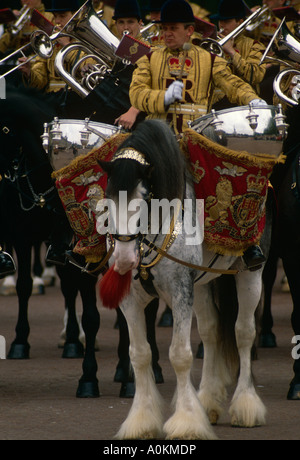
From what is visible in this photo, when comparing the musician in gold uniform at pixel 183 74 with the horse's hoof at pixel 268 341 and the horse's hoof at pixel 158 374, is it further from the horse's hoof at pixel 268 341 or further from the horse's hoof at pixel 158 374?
the horse's hoof at pixel 268 341

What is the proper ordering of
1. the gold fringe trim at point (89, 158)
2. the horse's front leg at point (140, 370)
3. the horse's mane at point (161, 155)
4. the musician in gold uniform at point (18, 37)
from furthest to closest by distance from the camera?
1. the musician in gold uniform at point (18, 37)
2. the gold fringe trim at point (89, 158)
3. the horse's front leg at point (140, 370)
4. the horse's mane at point (161, 155)

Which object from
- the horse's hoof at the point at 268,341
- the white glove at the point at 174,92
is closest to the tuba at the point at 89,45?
the white glove at the point at 174,92

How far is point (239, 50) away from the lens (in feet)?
33.7

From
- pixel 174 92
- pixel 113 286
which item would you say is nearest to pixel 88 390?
pixel 113 286

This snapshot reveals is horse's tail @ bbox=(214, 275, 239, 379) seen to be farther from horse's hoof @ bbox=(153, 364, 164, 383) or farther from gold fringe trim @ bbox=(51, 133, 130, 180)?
gold fringe trim @ bbox=(51, 133, 130, 180)

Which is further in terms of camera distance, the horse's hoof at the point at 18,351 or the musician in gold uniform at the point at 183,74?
the horse's hoof at the point at 18,351

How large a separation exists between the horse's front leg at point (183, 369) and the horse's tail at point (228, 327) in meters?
1.17

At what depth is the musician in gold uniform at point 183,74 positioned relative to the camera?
7801mm

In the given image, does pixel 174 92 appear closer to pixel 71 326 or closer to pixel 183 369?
pixel 183 369

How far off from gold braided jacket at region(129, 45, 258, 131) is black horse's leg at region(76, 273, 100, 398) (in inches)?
65.7

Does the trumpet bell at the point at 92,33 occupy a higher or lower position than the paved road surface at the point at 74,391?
higher

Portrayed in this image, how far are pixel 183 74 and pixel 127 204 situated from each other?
1.63m
